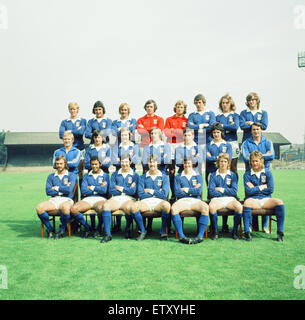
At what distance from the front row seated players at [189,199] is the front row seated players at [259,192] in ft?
2.29

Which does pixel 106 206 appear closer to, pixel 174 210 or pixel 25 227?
pixel 174 210

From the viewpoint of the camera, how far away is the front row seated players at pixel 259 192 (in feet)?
17.9

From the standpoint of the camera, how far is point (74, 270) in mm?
4094

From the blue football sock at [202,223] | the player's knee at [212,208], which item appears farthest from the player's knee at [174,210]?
the player's knee at [212,208]

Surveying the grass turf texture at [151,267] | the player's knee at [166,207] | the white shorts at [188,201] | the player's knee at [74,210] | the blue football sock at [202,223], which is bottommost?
the grass turf texture at [151,267]

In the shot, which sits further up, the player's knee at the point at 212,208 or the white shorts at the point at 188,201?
the white shorts at the point at 188,201

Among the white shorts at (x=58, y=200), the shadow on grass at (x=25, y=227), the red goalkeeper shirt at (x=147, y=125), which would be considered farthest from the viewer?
the red goalkeeper shirt at (x=147, y=125)

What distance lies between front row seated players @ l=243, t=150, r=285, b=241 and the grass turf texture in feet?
1.11

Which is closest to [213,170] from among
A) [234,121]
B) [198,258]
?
[234,121]

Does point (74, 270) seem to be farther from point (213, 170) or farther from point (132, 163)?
point (213, 170)

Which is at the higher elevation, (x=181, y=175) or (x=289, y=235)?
(x=181, y=175)

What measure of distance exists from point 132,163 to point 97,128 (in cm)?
106

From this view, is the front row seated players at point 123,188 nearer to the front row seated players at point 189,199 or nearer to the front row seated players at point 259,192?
the front row seated players at point 189,199

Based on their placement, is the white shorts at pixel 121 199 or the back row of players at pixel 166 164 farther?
the white shorts at pixel 121 199
